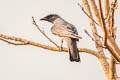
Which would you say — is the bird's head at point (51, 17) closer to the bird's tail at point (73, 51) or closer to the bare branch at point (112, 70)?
the bird's tail at point (73, 51)

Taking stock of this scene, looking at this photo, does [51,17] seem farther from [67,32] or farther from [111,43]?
[111,43]

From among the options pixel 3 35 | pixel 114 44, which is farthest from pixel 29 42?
pixel 114 44

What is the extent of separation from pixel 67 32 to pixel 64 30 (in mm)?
260

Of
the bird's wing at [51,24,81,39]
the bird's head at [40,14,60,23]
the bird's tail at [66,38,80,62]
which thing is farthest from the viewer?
the bird's head at [40,14,60,23]

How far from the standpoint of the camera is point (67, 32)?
27.1ft

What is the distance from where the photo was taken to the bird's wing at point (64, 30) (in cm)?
809

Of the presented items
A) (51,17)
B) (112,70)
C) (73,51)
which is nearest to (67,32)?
(73,51)

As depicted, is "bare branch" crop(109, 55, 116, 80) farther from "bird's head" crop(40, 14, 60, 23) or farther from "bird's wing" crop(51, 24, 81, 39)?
"bird's head" crop(40, 14, 60, 23)

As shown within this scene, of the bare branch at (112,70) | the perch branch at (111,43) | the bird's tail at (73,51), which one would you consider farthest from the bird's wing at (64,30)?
the bare branch at (112,70)

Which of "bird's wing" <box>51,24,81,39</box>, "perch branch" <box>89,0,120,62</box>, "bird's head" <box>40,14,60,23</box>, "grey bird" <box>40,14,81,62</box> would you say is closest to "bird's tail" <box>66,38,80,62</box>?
"grey bird" <box>40,14,81,62</box>

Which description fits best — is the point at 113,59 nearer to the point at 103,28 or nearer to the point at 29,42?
the point at 103,28

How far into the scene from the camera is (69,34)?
8.09 m

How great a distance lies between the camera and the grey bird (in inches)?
303

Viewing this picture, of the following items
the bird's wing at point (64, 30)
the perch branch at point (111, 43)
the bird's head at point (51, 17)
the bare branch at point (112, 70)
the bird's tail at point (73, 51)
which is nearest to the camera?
the perch branch at point (111, 43)
